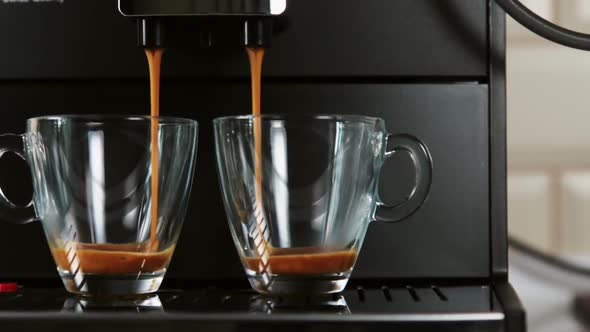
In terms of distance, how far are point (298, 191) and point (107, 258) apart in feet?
0.32

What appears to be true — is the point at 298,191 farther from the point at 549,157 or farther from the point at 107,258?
the point at 549,157

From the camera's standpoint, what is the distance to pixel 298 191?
0.41 metres

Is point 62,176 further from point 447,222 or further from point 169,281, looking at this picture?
point 447,222

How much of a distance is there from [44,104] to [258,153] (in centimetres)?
Result: 16

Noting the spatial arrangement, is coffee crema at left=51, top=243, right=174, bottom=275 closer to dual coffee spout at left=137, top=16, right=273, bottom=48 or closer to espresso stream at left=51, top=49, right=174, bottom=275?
espresso stream at left=51, top=49, right=174, bottom=275

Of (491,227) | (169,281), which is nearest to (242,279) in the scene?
(169,281)

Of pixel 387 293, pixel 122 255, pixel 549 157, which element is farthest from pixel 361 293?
pixel 549 157

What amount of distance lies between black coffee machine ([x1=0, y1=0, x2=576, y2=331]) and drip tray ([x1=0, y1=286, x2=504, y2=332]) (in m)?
0.07

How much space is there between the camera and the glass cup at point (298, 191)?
0.41m

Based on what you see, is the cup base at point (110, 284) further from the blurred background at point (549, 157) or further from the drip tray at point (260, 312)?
the blurred background at point (549, 157)

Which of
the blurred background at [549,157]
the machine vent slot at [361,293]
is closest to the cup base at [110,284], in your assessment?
the machine vent slot at [361,293]

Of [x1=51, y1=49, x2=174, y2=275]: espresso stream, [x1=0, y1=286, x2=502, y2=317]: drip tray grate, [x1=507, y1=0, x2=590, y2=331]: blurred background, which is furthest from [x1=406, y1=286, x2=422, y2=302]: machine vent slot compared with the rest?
[x1=507, y1=0, x2=590, y2=331]: blurred background

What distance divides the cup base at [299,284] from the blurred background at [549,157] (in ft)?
0.95

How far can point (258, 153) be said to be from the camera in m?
0.41
